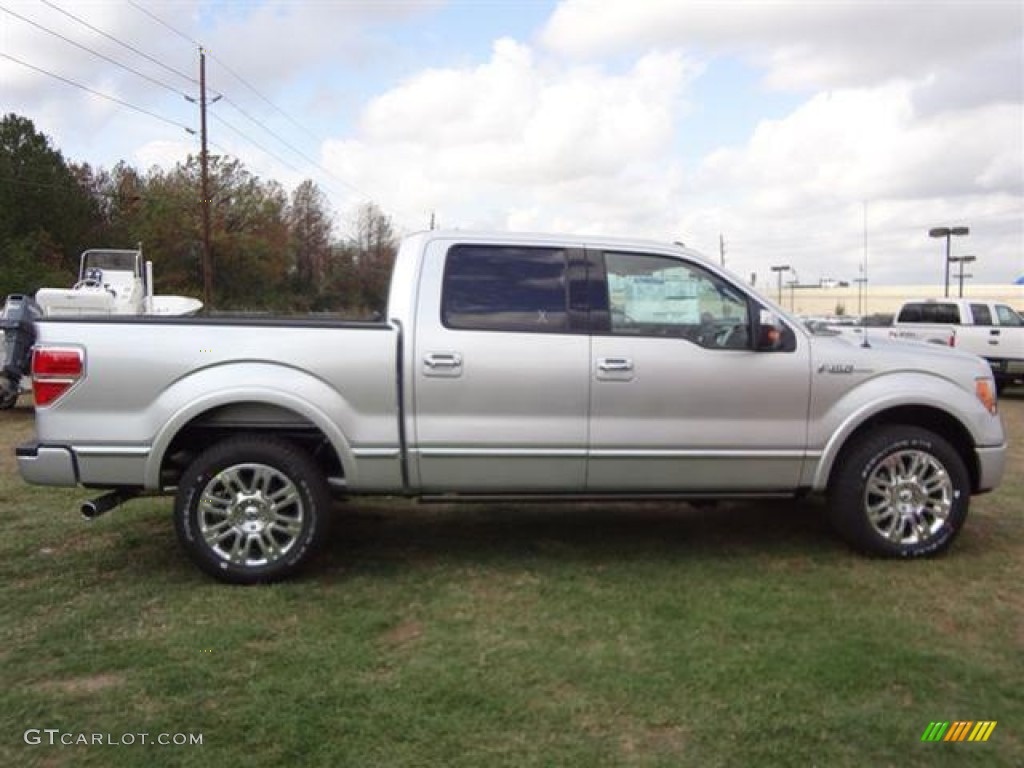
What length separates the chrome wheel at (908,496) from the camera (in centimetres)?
532

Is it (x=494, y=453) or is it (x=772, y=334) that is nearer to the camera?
(x=494, y=453)

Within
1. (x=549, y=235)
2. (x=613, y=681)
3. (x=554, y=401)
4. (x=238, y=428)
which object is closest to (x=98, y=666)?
(x=238, y=428)

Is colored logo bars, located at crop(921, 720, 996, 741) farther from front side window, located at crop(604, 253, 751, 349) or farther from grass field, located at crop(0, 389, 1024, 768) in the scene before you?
front side window, located at crop(604, 253, 751, 349)

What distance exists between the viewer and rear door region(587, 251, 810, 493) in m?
5.05

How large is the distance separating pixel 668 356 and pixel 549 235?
98 cm

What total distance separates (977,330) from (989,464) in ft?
42.1

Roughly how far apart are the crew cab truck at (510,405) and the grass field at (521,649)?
440 millimetres

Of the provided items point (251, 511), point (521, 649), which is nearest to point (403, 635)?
point (521, 649)

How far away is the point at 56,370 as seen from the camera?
472cm

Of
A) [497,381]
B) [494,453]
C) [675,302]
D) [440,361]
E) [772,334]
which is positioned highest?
[675,302]

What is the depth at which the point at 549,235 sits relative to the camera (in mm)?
5285

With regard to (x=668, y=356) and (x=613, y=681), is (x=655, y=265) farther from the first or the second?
(x=613, y=681)

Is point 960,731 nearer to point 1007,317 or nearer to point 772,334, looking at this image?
point 772,334

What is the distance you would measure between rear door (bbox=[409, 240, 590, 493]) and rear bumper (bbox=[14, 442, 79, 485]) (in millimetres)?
1782
